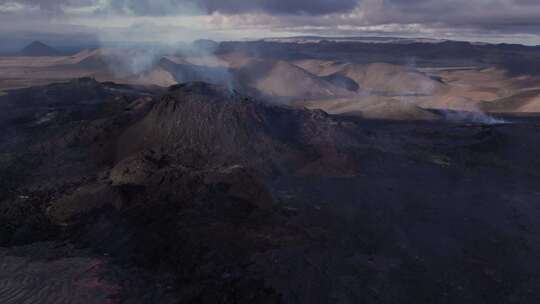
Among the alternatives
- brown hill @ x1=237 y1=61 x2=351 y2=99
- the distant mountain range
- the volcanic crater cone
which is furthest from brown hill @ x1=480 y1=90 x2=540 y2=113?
the distant mountain range

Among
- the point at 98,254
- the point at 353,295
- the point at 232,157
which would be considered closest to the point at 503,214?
the point at 353,295

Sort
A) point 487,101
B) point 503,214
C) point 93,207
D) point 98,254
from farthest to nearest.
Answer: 1. point 487,101
2. point 503,214
3. point 93,207
4. point 98,254

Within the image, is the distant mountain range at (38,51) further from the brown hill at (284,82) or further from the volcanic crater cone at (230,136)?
the volcanic crater cone at (230,136)

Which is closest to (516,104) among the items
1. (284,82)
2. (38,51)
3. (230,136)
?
(284,82)

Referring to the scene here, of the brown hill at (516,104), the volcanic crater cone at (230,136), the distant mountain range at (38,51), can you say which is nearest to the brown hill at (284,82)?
the brown hill at (516,104)

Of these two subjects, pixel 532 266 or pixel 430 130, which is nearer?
pixel 532 266

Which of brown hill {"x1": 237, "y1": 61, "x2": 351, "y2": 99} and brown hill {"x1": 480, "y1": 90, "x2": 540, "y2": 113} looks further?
brown hill {"x1": 237, "y1": 61, "x2": 351, "y2": 99}

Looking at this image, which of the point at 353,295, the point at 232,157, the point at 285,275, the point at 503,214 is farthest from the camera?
the point at 232,157

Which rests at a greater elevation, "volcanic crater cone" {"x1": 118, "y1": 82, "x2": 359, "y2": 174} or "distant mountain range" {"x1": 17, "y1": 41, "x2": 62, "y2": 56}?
"distant mountain range" {"x1": 17, "y1": 41, "x2": 62, "y2": 56}

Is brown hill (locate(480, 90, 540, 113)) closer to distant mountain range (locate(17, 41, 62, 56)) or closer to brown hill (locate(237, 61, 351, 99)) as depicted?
brown hill (locate(237, 61, 351, 99))

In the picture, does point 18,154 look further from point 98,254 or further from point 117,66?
point 117,66

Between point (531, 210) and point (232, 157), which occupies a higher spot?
point (232, 157)
